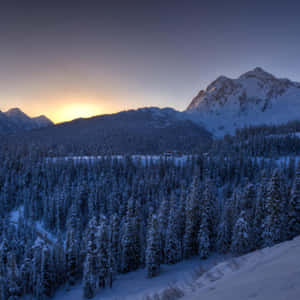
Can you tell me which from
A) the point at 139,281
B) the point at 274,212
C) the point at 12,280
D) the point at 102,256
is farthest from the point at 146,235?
the point at 274,212

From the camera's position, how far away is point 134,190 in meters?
81.2

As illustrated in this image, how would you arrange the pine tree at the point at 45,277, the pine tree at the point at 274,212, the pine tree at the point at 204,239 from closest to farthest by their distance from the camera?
the pine tree at the point at 274,212
the pine tree at the point at 204,239
the pine tree at the point at 45,277

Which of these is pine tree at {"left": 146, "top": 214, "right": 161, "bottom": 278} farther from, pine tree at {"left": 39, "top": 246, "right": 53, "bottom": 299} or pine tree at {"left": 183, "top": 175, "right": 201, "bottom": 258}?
pine tree at {"left": 39, "top": 246, "right": 53, "bottom": 299}

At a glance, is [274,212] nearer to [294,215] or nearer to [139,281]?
[294,215]

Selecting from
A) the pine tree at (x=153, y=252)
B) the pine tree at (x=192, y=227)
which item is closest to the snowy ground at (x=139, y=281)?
the pine tree at (x=153, y=252)

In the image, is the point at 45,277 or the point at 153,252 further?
the point at 45,277

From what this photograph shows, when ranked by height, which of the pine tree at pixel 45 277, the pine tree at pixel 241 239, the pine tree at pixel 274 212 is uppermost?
the pine tree at pixel 274 212

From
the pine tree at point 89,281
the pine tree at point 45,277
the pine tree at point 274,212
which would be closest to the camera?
the pine tree at point 274,212

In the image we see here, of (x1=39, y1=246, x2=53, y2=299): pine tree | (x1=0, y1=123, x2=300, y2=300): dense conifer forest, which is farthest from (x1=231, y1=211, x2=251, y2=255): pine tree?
(x1=39, y1=246, x2=53, y2=299): pine tree

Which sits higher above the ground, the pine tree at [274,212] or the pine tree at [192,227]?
the pine tree at [274,212]

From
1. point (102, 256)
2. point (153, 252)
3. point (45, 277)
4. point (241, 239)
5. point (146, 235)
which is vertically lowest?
point (45, 277)

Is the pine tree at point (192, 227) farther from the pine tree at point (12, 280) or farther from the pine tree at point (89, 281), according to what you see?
the pine tree at point (12, 280)

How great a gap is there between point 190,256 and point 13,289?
3216cm

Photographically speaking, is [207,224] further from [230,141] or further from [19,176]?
[230,141]
